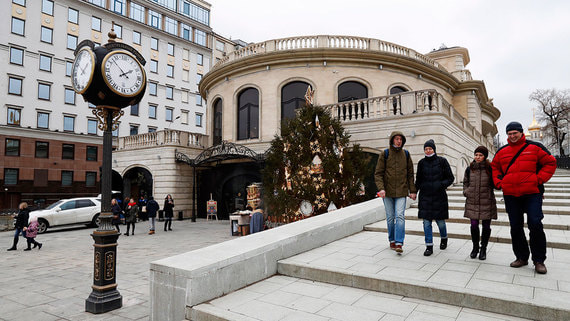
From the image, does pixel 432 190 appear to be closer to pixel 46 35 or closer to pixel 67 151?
pixel 67 151

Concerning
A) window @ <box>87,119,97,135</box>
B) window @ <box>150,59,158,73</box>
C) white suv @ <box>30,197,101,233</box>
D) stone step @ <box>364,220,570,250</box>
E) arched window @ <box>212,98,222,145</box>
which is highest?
window @ <box>150,59,158,73</box>

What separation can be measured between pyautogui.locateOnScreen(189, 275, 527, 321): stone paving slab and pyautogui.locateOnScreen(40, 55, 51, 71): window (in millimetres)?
39794

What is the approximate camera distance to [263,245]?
16.2 ft

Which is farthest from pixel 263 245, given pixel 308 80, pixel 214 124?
pixel 214 124

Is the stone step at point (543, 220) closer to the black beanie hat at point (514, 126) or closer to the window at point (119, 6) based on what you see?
the black beanie hat at point (514, 126)

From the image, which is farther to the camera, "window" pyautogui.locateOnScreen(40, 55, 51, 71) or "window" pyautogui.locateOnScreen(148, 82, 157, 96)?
"window" pyautogui.locateOnScreen(148, 82, 157, 96)

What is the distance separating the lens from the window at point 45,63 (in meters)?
34.1

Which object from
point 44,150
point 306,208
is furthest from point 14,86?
point 306,208

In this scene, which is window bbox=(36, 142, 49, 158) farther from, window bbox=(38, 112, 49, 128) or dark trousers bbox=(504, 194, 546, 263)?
dark trousers bbox=(504, 194, 546, 263)

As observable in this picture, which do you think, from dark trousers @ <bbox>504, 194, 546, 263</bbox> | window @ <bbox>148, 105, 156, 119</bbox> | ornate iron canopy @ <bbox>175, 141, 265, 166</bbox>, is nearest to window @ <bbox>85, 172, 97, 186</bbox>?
window @ <bbox>148, 105, 156, 119</bbox>

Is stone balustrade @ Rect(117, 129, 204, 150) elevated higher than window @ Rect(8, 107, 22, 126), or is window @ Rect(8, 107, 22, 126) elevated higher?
window @ Rect(8, 107, 22, 126)

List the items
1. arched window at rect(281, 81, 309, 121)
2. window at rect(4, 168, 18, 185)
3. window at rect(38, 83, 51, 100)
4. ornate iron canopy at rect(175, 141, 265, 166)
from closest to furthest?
ornate iron canopy at rect(175, 141, 265, 166) → arched window at rect(281, 81, 309, 121) → window at rect(4, 168, 18, 185) → window at rect(38, 83, 51, 100)

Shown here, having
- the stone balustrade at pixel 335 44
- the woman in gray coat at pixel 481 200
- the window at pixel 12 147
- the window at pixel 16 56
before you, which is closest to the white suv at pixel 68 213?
the stone balustrade at pixel 335 44

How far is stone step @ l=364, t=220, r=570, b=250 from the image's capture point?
18.7ft
